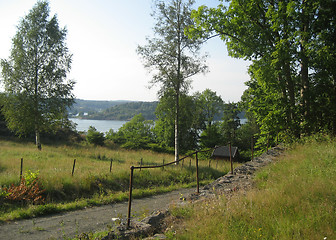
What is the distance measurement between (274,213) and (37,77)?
24.3m

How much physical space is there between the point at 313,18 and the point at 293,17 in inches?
57.7

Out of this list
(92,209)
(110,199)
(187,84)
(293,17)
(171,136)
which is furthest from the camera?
(171,136)

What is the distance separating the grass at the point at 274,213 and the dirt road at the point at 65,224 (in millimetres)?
2186

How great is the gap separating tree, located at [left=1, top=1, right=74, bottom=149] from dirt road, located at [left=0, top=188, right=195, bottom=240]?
53.3 feet

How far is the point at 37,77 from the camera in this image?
2377 cm

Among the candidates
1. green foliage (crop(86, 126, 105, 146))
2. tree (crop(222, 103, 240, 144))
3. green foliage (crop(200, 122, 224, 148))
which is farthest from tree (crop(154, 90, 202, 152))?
green foliage (crop(86, 126, 105, 146))

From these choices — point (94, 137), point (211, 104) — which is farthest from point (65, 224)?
point (211, 104)

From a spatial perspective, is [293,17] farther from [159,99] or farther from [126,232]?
[126,232]

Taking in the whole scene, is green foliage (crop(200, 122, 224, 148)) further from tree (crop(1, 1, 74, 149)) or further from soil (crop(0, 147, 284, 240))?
soil (crop(0, 147, 284, 240))

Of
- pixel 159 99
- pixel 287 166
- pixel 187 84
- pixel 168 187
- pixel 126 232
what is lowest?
pixel 168 187

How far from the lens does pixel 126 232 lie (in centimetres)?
550

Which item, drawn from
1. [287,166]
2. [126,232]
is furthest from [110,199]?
[287,166]

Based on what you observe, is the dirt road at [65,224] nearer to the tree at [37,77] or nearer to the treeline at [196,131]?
the tree at [37,77]

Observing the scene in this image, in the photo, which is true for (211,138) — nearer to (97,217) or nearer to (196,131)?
(196,131)
